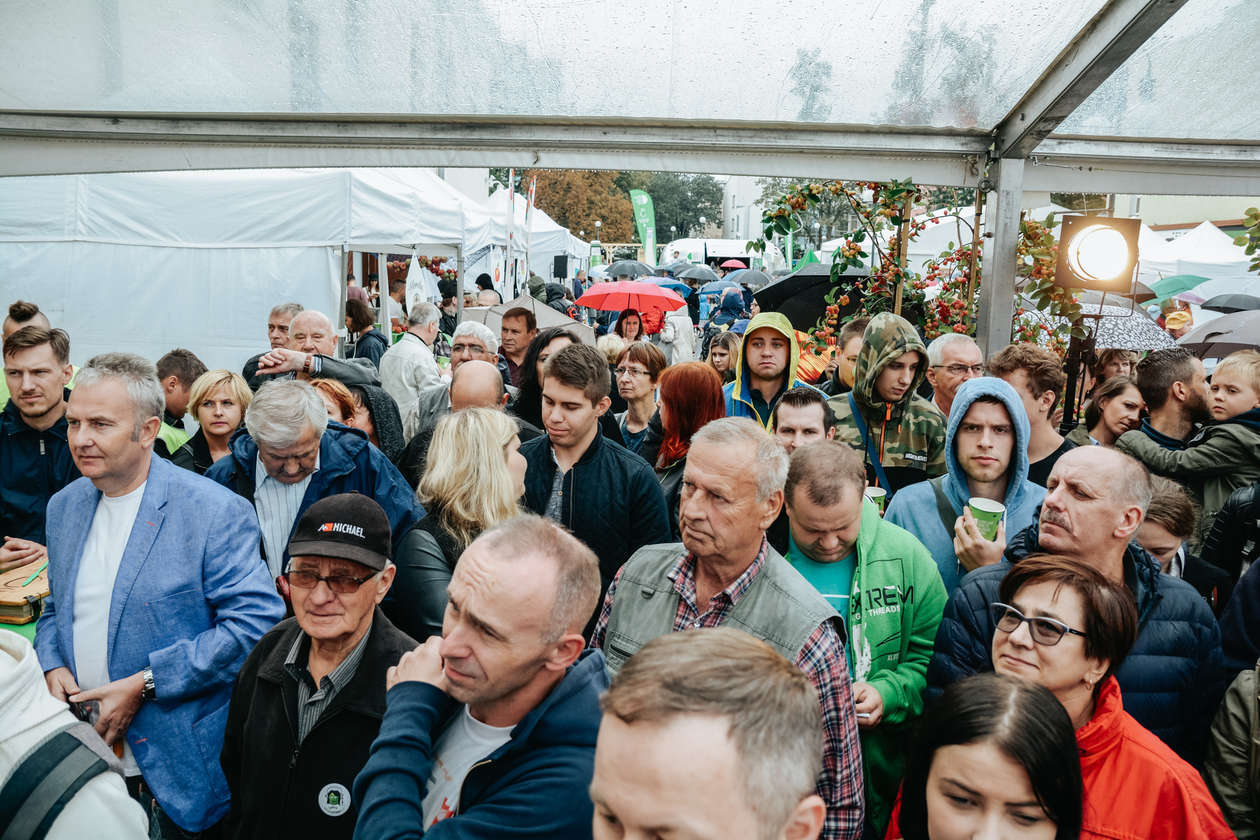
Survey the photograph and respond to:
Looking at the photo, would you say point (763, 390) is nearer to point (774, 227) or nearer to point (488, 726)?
point (774, 227)

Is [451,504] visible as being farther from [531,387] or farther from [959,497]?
[531,387]

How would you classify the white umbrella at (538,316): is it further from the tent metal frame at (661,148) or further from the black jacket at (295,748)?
the black jacket at (295,748)

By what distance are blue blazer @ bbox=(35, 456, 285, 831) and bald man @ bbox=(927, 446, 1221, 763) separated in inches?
80.4

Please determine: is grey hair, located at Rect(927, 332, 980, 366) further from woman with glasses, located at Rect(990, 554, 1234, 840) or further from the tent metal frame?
woman with glasses, located at Rect(990, 554, 1234, 840)

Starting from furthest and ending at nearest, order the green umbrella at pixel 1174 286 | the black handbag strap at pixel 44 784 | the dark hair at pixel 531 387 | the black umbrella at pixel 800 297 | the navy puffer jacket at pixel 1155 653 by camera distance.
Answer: the green umbrella at pixel 1174 286
the black umbrella at pixel 800 297
the dark hair at pixel 531 387
the navy puffer jacket at pixel 1155 653
the black handbag strap at pixel 44 784

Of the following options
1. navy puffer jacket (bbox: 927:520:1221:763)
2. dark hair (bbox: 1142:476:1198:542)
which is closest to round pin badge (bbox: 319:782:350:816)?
navy puffer jacket (bbox: 927:520:1221:763)

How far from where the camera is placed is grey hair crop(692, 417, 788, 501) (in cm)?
215

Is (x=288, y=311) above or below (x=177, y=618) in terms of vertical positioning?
above

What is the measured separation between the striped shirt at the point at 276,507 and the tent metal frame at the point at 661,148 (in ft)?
6.95

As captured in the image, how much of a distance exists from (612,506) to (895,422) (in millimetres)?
1500

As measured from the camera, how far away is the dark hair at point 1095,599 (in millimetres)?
2004

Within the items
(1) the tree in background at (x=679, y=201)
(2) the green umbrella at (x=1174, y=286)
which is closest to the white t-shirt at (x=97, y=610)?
(2) the green umbrella at (x=1174, y=286)

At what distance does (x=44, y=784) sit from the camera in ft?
4.61

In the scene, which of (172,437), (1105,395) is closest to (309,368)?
(172,437)
